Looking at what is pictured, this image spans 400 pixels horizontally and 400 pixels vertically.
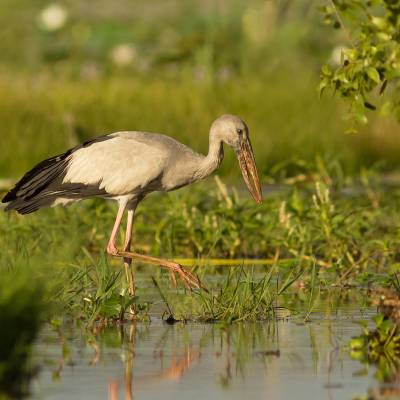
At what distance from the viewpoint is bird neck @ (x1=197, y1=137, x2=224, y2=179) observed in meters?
10.4

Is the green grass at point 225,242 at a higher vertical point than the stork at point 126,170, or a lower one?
lower

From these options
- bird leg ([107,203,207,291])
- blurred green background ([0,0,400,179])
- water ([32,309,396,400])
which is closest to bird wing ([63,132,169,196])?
bird leg ([107,203,207,291])

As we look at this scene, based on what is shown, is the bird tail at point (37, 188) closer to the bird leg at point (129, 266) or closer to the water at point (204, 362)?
the bird leg at point (129, 266)

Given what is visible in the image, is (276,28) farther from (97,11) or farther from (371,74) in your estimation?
(371,74)

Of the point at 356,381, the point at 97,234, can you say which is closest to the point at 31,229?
the point at 97,234

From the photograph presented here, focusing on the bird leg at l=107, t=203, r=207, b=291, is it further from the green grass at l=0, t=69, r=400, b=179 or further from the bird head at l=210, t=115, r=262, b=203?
the green grass at l=0, t=69, r=400, b=179

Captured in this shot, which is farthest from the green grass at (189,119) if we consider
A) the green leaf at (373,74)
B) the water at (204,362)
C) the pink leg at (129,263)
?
the water at (204,362)

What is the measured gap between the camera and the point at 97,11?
36062 millimetres

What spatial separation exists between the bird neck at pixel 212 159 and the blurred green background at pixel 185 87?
216 cm

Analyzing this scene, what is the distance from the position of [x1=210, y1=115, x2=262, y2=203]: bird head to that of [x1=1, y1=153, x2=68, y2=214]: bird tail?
1.13 m

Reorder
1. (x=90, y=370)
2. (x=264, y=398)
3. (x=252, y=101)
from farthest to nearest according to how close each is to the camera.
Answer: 1. (x=252, y=101)
2. (x=90, y=370)
3. (x=264, y=398)

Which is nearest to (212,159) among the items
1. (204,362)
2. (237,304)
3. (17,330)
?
(237,304)

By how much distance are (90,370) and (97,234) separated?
5.24 m

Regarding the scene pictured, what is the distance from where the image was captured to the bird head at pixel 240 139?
10.4 meters
